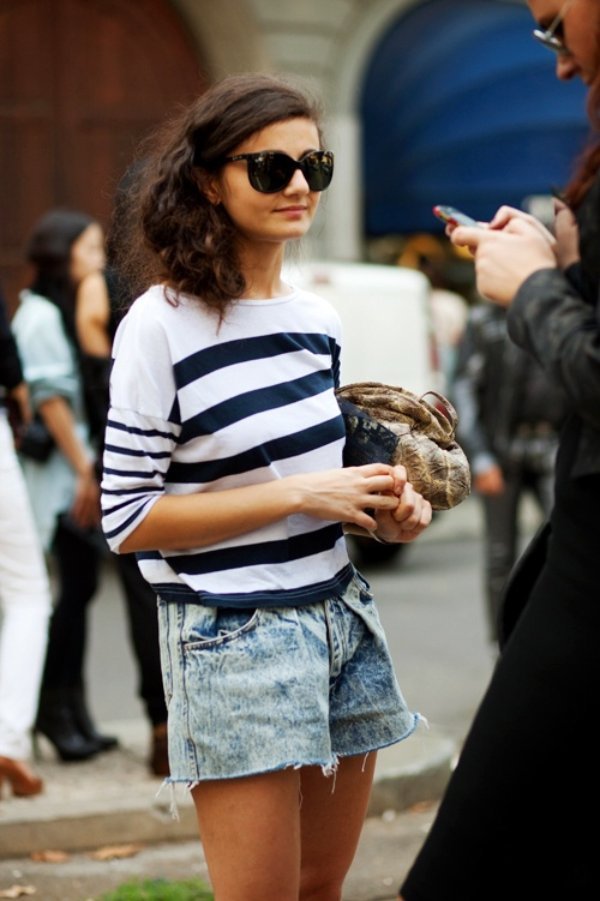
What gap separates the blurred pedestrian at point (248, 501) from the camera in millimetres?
2848

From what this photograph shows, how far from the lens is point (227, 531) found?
2883 mm

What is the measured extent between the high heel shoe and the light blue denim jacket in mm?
1034

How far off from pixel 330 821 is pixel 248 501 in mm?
636

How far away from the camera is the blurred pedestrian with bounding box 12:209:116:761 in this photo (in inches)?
233

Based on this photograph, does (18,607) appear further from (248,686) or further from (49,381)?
(248,686)

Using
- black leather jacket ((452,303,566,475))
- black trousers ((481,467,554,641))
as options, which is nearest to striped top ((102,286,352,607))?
black leather jacket ((452,303,566,475))

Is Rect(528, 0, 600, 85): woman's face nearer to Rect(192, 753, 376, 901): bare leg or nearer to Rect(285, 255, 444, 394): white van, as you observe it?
Rect(192, 753, 376, 901): bare leg

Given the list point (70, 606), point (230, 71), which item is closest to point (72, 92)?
point (230, 71)

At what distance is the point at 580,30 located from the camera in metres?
2.32

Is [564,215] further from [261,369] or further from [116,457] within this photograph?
[116,457]

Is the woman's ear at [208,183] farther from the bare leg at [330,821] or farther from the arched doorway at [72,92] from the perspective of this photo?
the arched doorway at [72,92]

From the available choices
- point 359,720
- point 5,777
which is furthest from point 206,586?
point 5,777

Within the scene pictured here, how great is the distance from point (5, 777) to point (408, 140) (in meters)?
12.2

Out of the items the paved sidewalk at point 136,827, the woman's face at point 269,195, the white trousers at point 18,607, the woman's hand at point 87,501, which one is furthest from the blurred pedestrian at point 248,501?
the woman's hand at point 87,501
